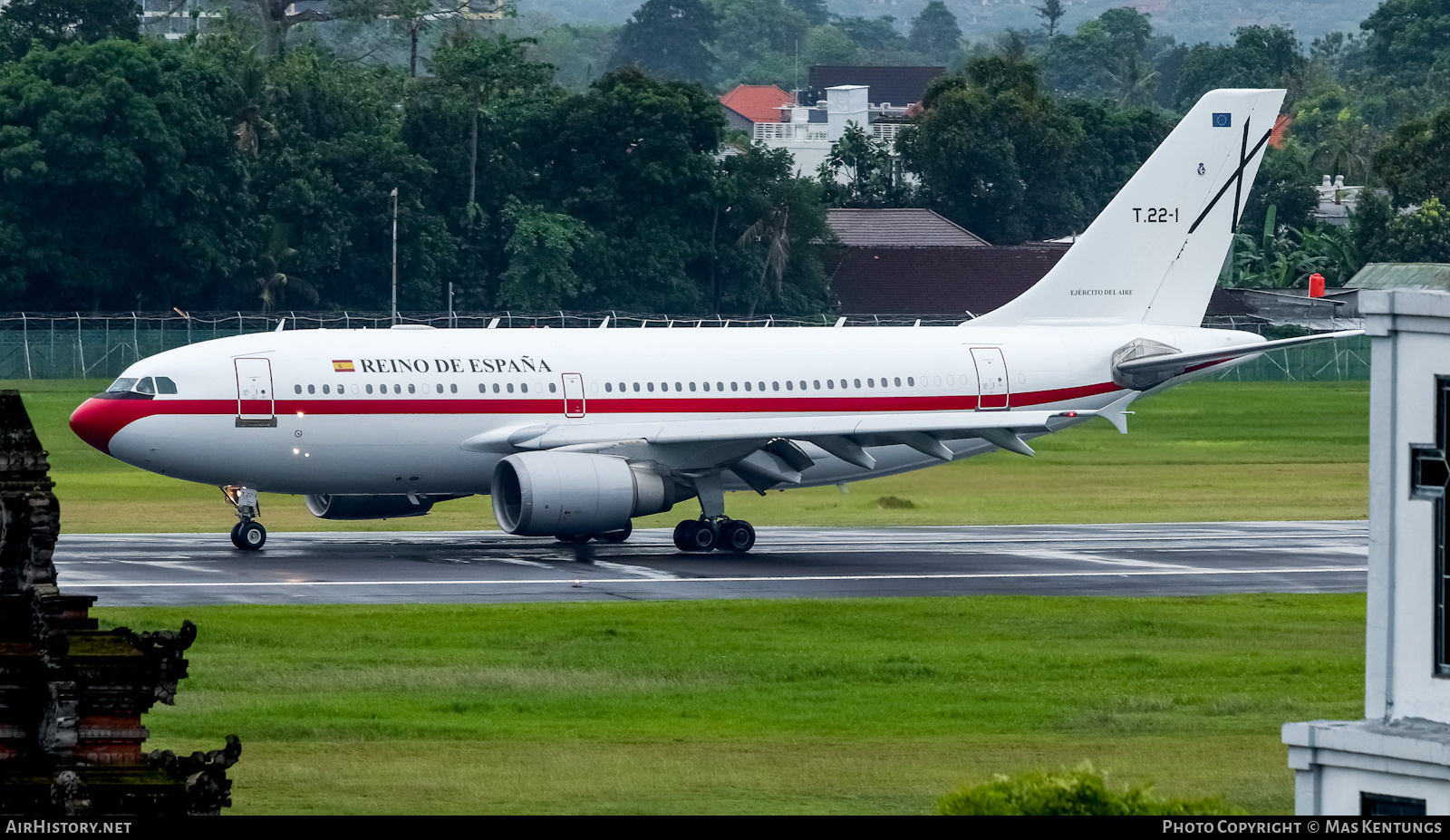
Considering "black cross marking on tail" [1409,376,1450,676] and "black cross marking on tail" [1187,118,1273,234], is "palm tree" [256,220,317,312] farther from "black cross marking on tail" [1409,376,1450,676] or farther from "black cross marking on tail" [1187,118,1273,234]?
"black cross marking on tail" [1409,376,1450,676]

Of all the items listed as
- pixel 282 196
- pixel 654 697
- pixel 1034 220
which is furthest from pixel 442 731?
→ pixel 1034 220

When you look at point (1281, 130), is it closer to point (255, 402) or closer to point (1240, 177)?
point (1240, 177)

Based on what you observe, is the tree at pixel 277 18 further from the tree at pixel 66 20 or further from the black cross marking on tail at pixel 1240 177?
the black cross marking on tail at pixel 1240 177

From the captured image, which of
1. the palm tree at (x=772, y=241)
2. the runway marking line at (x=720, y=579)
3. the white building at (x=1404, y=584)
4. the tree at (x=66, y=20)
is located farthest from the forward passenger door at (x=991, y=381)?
the tree at (x=66, y=20)

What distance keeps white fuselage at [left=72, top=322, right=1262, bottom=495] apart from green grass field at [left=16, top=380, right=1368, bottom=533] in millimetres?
3727

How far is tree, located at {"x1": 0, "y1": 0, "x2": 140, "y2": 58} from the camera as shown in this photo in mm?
100375

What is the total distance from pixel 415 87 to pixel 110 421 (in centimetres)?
6407

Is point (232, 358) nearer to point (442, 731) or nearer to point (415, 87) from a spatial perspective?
point (442, 731)

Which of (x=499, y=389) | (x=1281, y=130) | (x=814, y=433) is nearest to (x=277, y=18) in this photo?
(x=499, y=389)

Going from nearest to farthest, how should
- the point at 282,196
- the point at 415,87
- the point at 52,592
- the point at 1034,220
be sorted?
1. the point at 52,592
2. the point at 282,196
3. the point at 415,87
4. the point at 1034,220

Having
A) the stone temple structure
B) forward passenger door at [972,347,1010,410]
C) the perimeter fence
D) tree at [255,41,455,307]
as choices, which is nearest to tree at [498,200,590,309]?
the perimeter fence

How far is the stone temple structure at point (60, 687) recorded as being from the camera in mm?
9367

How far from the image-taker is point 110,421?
40.1 m

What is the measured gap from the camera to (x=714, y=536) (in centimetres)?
4300
